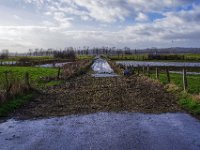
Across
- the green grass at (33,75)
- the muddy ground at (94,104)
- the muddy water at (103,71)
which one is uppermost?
the muddy ground at (94,104)

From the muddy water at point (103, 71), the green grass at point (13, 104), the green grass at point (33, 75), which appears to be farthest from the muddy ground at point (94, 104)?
the muddy water at point (103, 71)

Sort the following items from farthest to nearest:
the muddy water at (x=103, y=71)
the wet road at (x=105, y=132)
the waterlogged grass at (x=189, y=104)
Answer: the muddy water at (x=103, y=71) → the waterlogged grass at (x=189, y=104) → the wet road at (x=105, y=132)

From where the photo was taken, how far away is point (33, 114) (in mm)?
16391

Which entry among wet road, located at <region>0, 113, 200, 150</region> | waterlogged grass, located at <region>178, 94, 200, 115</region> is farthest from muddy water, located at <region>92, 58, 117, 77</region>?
wet road, located at <region>0, 113, 200, 150</region>

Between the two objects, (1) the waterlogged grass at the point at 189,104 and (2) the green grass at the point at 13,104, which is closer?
(1) the waterlogged grass at the point at 189,104

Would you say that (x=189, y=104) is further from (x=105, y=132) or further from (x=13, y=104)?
(x=13, y=104)

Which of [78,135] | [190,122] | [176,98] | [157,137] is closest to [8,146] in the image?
[78,135]

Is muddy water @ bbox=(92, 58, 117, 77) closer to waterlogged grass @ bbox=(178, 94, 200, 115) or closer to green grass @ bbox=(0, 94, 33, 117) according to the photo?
green grass @ bbox=(0, 94, 33, 117)

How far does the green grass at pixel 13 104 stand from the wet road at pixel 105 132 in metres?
2.34

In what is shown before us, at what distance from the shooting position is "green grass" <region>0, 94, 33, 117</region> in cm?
1674

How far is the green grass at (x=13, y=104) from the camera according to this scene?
16744mm

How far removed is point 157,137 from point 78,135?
2.65 metres

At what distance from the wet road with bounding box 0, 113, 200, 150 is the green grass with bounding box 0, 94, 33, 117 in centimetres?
234

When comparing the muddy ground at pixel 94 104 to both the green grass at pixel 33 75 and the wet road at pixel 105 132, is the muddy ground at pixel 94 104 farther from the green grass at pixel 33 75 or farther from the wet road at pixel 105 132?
the green grass at pixel 33 75
